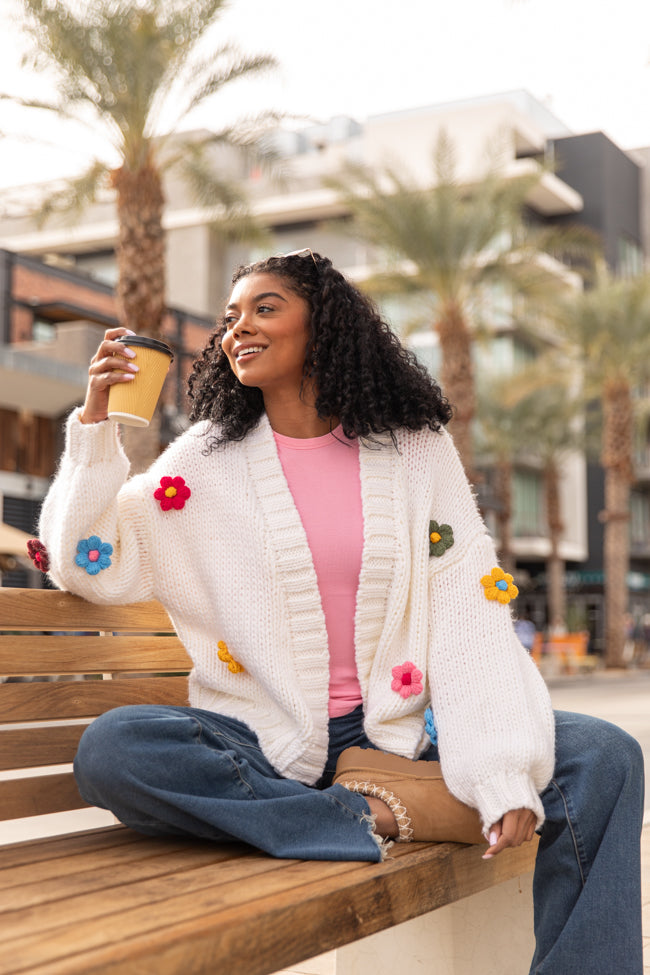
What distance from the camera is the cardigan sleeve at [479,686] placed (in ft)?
8.06

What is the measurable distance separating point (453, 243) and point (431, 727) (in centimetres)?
1808

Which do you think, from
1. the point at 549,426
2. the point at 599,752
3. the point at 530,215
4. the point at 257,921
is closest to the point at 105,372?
the point at 257,921

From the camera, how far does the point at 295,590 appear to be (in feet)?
8.78

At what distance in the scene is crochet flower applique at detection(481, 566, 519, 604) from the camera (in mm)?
2727

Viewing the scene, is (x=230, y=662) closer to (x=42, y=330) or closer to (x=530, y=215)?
(x=42, y=330)

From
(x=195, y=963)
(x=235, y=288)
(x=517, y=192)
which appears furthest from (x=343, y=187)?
(x=195, y=963)

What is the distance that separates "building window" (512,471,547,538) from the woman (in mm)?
43237

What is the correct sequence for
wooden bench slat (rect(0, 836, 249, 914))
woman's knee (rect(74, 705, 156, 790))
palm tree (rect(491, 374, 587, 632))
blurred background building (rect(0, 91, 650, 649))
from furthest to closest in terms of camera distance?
blurred background building (rect(0, 91, 650, 649))
palm tree (rect(491, 374, 587, 632))
woman's knee (rect(74, 705, 156, 790))
wooden bench slat (rect(0, 836, 249, 914))

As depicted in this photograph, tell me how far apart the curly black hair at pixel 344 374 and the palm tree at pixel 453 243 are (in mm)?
16426

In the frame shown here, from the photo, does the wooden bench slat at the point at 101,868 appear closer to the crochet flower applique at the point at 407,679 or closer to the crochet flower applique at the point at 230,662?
the crochet flower applique at the point at 230,662

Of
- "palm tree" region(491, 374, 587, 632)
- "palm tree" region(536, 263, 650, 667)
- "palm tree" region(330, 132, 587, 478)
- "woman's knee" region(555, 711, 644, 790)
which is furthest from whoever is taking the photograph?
"palm tree" region(491, 374, 587, 632)

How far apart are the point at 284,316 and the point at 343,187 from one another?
718 inches

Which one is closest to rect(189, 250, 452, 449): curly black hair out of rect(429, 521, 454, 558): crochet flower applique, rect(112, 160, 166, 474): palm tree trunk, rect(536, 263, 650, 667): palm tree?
rect(429, 521, 454, 558): crochet flower applique

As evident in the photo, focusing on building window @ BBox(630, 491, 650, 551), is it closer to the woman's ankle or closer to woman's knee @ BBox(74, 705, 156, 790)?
the woman's ankle
